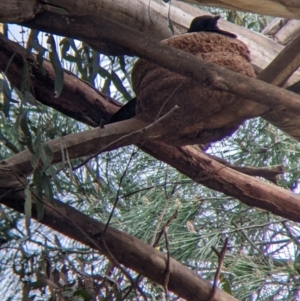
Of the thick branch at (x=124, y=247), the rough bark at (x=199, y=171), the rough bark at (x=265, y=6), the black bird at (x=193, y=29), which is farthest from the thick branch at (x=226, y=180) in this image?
the rough bark at (x=265, y=6)

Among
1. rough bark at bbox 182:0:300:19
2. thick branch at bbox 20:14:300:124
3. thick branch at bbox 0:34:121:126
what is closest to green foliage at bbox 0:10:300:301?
thick branch at bbox 0:34:121:126

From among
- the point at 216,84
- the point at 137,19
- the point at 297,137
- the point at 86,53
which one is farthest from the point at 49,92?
the point at 297,137

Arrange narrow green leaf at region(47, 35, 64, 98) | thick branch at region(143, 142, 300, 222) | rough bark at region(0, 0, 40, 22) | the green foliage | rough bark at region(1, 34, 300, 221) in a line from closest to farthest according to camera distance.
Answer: rough bark at region(0, 0, 40, 22), narrow green leaf at region(47, 35, 64, 98), rough bark at region(1, 34, 300, 221), thick branch at region(143, 142, 300, 222), the green foliage

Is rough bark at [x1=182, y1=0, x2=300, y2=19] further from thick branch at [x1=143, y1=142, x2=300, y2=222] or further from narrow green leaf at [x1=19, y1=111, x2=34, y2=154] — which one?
thick branch at [x1=143, y1=142, x2=300, y2=222]

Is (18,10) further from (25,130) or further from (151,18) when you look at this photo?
(151,18)

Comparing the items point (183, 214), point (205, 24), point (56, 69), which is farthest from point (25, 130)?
point (183, 214)

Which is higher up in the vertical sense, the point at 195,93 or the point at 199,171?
the point at 199,171

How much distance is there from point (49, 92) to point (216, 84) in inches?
21.5

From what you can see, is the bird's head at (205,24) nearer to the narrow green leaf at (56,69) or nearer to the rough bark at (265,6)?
the rough bark at (265,6)

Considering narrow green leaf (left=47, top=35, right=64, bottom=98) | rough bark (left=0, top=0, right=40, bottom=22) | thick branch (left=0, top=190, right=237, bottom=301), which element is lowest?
thick branch (left=0, top=190, right=237, bottom=301)

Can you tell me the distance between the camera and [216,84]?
1415 millimetres

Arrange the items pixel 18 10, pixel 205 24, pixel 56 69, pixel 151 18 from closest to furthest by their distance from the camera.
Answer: pixel 18 10 < pixel 56 69 < pixel 205 24 < pixel 151 18

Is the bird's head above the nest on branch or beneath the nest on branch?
above

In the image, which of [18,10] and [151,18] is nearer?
[18,10]
